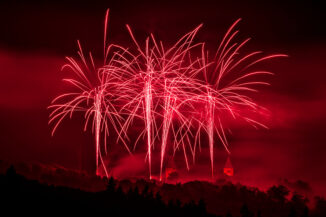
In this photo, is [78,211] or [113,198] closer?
[78,211]

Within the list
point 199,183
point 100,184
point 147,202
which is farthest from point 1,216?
point 199,183

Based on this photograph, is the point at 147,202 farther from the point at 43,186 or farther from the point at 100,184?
the point at 100,184

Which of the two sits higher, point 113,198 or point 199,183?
point 199,183

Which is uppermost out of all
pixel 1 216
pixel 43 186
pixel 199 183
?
pixel 199 183

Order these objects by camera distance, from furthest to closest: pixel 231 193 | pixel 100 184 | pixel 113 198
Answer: pixel 231 193, pixel 100 184, pixel 113 198

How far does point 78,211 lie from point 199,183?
72960 millimetres

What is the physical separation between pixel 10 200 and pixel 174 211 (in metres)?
19.3

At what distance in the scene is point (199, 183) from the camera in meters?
129

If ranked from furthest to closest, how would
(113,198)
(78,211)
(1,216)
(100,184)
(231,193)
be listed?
(231,193), (100,184), (113,198), (78,211), (1,216)

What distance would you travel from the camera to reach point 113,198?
64.1 meters

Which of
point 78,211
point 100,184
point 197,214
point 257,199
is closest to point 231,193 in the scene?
point 257,199

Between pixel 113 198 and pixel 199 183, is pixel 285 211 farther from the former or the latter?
pixel 113 198

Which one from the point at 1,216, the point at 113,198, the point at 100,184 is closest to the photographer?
the point at 1,216

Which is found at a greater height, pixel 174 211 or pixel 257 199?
pixel 257 199
